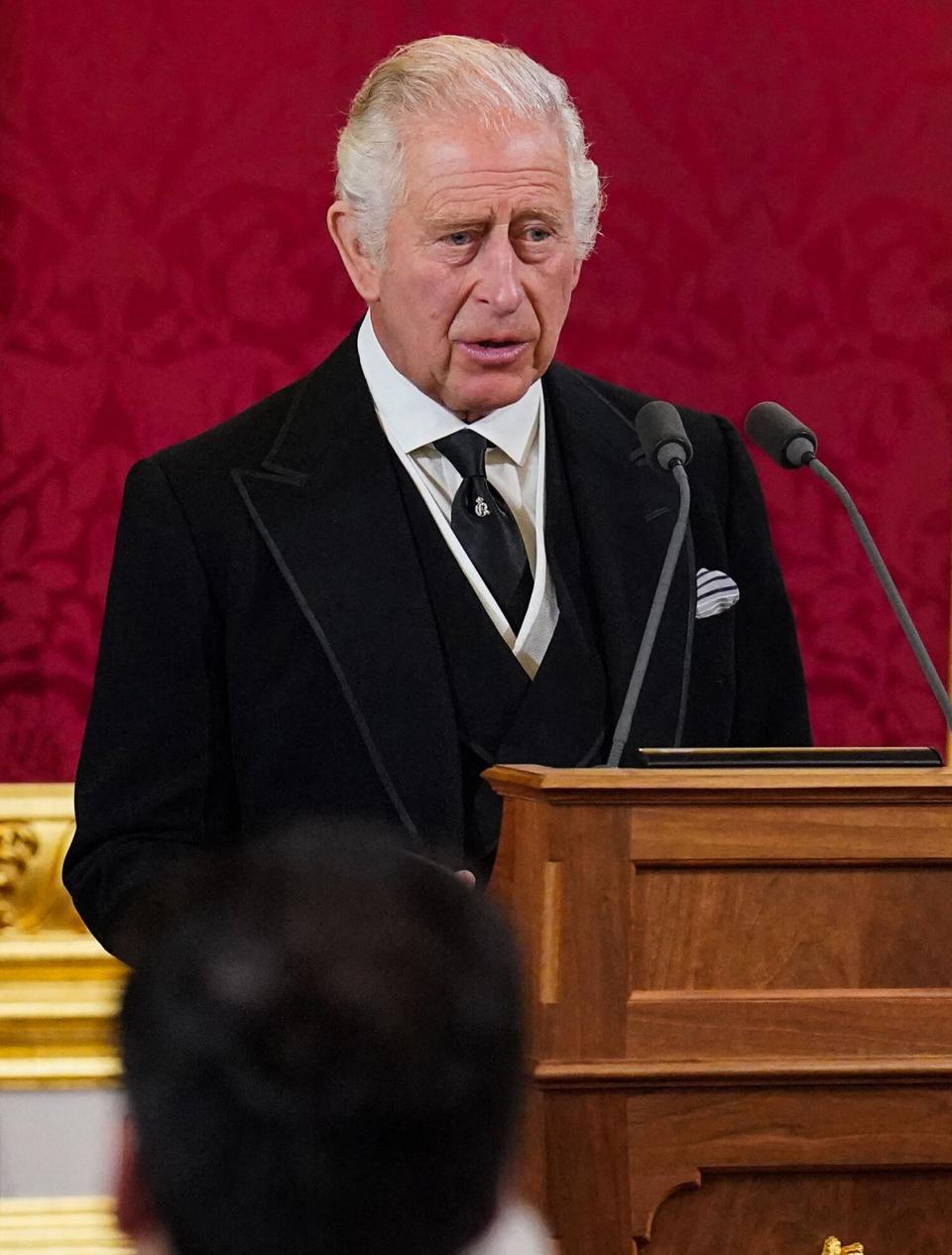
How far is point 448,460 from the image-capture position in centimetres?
214

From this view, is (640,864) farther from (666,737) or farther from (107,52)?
(107,52)

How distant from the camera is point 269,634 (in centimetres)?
201

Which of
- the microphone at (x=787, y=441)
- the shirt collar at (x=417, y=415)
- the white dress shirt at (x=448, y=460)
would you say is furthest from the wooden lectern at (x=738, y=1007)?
the shirt collar at (x=417, y=415)

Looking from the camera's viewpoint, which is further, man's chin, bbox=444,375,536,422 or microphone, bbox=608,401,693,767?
man's chin, bbox=444,375,536,422

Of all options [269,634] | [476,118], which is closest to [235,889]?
[269,634]

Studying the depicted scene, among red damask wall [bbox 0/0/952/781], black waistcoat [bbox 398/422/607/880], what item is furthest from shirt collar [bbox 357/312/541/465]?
red damask wall [bbox 0/0/952/781]

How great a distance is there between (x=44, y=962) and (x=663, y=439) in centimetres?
169

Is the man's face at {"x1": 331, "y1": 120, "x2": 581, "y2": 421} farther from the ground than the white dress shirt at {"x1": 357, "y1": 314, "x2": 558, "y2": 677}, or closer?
farther from the ground

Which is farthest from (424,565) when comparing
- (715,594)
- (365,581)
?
(715,594)

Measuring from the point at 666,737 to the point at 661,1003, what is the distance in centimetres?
47

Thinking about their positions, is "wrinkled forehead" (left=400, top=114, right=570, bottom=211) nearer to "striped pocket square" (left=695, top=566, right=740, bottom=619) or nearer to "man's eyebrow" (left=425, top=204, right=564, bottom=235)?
"man's eyebrow" (left=425, top=204, right=564, bottom=235)

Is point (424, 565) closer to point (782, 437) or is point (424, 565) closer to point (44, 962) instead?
point (782, 437)

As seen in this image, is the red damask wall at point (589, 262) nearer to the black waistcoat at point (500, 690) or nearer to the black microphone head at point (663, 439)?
the black waistcoat at point (500, 690)

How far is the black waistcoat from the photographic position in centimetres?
196
